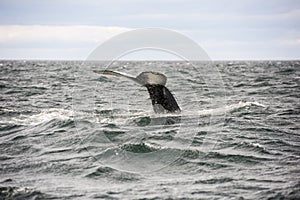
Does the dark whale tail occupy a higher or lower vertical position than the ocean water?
higher

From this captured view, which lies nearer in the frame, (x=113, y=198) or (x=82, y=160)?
(x=113, y=198)

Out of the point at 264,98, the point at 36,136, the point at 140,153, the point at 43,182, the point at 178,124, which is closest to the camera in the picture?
the point at 43,182

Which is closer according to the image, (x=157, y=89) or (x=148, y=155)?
(x=148, y=155)

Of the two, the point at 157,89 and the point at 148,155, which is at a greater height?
the point at 157,89

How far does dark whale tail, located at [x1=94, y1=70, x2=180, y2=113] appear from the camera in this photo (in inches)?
398

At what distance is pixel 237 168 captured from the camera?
24.3 feet

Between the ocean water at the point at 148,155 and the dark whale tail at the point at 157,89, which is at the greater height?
the dark whale tail at the point at 157,89

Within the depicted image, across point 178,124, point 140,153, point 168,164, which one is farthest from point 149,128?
point 168,164

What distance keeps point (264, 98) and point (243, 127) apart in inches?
324

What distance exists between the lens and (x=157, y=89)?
11.0 metres

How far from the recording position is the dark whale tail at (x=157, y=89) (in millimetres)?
10113

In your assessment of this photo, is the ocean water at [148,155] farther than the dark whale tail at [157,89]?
No

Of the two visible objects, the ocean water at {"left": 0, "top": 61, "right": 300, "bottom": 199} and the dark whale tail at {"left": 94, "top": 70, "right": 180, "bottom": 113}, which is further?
the dark whale tail at {"left": 94, "top": 70, "right": 180, "bottom": 113}

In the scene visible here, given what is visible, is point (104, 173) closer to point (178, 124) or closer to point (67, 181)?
point (67, 181)
